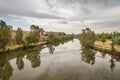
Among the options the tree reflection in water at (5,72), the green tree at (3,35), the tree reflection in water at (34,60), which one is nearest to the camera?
the tree reflection in water at (5,72)

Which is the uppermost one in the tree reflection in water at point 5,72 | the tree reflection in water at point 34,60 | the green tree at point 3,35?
the green tree at point 3,35

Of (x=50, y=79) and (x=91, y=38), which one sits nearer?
(x=50, y=79)

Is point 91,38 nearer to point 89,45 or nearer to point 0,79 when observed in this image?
point 89,45

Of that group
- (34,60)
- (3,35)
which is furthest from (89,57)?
(3,35)

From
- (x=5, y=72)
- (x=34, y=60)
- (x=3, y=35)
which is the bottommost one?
(x=34, y=60)

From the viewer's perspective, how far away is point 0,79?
23.6m

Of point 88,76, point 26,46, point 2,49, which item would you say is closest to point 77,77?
point 88,76

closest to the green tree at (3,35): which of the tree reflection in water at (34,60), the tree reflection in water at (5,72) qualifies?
the tree reflection in water at (34,60)

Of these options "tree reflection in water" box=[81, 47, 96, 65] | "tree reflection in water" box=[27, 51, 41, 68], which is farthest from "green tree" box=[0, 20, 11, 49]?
"tree reflection in water" box=[81, 47, 96, 65]

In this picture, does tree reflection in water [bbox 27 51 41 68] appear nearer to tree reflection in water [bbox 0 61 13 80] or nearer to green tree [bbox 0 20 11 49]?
tree reflection in water [bbox 0 61 13 80]

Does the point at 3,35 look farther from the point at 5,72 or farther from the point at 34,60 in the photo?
the point at 5,72

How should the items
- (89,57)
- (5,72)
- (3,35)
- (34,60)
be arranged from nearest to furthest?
(5,72) → (34,60) → (89,57) → (3,35)

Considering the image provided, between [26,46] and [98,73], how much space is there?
42.4 metres

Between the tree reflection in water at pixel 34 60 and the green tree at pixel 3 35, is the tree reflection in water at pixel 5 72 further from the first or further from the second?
the green tree at pixel 3 35
